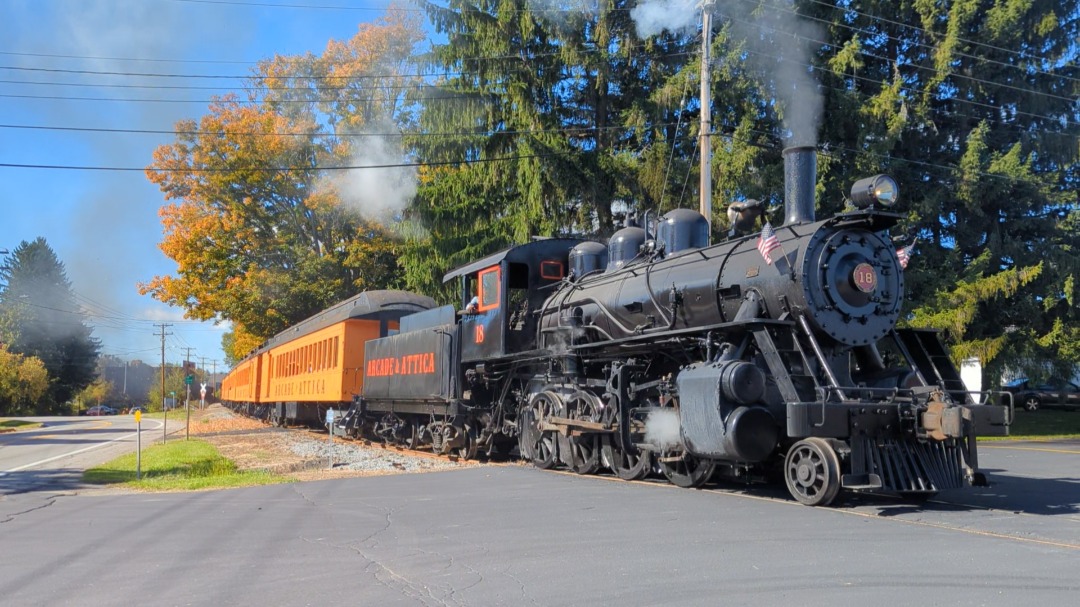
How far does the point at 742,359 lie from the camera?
8375mm

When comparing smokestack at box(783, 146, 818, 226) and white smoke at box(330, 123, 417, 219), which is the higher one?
white smoke at box(330, 123, 417, 219)

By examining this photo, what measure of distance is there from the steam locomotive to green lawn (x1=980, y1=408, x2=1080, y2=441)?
1116 cm

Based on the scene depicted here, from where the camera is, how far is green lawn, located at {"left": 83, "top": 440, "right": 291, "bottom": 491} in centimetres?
1162

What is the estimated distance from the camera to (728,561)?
5387 mm

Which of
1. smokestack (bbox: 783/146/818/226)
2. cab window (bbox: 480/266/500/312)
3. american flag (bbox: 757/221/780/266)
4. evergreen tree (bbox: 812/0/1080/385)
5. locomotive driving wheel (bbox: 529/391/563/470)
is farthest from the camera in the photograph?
evergreen tree (bbox: 812/0/1080/385)

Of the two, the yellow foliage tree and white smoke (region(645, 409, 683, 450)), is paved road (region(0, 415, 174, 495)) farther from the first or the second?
the yellow foliage tree

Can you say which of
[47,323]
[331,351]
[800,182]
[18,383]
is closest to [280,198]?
[331,351]

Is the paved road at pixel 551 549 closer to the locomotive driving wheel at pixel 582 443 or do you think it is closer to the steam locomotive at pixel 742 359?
the steam locomotive at pixel 742 359

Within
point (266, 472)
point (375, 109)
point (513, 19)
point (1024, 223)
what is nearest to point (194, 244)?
point (375, 109)

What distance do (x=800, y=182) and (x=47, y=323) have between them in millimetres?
77871

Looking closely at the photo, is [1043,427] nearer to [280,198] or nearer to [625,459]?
[625,459]

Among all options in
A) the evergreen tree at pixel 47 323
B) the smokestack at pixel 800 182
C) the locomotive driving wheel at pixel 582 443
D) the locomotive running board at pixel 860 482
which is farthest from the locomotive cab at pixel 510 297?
the evergreen tree at pixel 47 323

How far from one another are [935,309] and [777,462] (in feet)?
37.5

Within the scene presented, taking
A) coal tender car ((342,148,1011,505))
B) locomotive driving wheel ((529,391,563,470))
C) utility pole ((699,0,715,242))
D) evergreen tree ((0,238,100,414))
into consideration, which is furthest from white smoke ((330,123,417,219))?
evergreen tree ((0,238,100,414))
